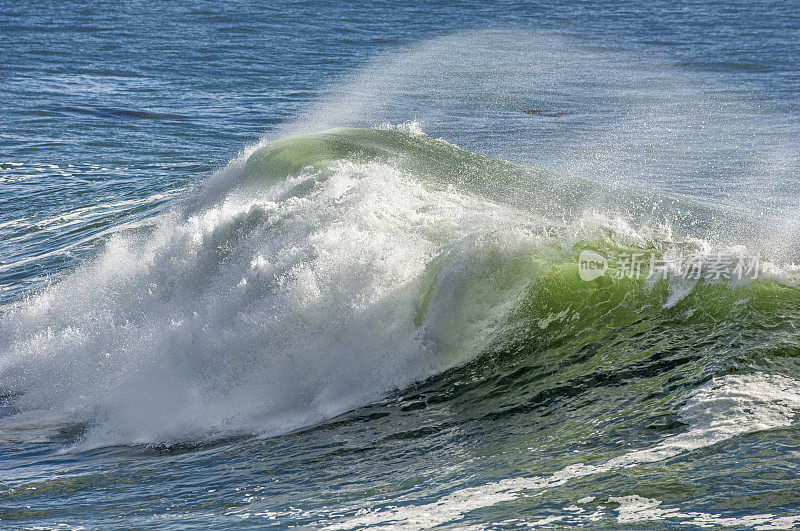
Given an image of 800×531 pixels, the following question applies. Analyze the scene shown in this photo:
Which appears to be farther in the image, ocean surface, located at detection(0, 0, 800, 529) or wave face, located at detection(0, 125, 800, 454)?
wave face, located at detection(0, 125, 800, 454)

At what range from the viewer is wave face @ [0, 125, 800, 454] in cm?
589

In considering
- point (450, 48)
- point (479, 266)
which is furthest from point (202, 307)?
point (450, 48)

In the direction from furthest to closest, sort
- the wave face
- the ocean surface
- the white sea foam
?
1. the white sea foam
2. the wave face
3. the ocean surface

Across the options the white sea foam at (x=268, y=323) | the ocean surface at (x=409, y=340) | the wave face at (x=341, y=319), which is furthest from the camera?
the white sea foam at (x=268, y=323)

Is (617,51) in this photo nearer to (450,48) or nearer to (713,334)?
(450,48)

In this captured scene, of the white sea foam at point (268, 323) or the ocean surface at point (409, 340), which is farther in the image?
the white sea foam at point (268, 323)

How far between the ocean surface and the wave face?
0.02m

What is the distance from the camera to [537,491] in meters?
4.17

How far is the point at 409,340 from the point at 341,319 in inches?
22.2

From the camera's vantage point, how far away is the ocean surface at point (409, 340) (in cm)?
438

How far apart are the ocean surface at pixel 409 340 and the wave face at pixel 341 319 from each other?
0.02 metres

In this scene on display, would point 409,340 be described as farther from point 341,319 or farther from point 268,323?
point 268,323

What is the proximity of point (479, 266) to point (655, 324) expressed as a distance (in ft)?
4.45

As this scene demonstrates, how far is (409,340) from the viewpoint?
6109mm
